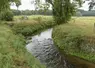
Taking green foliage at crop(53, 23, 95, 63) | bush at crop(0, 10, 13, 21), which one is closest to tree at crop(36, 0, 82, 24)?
bush at crop(0, 10, 13, 21)

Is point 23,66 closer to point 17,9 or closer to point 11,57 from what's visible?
point 11,57

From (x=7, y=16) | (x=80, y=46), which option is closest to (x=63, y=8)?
(x=7, y=16)

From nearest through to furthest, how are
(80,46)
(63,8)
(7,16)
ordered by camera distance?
(80,46) → (63,8) → (7,16)

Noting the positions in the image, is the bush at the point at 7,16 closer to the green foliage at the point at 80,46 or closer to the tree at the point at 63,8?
the tree at the point at 63,8

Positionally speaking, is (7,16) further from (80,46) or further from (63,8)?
(80,46)

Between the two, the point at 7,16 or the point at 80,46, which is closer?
the point at 80,46

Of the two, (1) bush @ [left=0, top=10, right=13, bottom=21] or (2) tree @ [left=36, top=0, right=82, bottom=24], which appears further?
(1) bush @ [left=0, top=10, right=13, bottom=21]

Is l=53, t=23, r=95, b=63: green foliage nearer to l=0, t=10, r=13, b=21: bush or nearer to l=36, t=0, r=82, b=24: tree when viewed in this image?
l=36, t=0, r=82, b=24: tree

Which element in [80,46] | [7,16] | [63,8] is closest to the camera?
[80,46]

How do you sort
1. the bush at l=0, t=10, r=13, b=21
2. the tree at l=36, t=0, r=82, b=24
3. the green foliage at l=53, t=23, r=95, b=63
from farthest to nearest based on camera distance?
the bush at l=0, t=10, r=13, b=21 < the tree at l=36, t=0, r=82, b=24 < the green foliage at l=53, t=23, r=95, b=63

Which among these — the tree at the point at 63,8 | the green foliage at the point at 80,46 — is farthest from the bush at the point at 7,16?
the green foliage at the point at 80,46

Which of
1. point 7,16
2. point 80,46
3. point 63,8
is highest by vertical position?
point 63,8

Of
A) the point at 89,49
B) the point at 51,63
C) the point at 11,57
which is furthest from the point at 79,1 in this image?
the point at 11,57

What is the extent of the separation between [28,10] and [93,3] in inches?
3414
